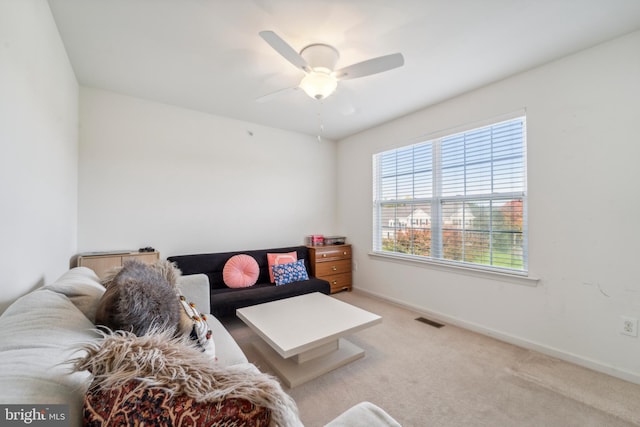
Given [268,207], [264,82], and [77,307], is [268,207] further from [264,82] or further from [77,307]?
[77,307]

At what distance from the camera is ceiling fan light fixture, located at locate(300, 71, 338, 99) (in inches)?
74.0

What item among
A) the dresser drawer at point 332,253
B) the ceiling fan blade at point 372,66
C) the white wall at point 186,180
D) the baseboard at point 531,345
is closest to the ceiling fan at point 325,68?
the ceiling fan blade at point 372,66

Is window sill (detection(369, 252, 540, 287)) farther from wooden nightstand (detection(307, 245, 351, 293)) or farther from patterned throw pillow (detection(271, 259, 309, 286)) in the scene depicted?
patterned throw pillow (detection(271, 259, 309, 286))

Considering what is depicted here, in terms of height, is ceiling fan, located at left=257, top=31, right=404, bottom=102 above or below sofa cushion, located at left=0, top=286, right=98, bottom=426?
above

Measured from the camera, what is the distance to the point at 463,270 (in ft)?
8.93

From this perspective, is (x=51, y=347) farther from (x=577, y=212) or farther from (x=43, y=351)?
(x=577, y=212)

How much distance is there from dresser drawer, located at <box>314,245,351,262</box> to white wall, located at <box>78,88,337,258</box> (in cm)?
47

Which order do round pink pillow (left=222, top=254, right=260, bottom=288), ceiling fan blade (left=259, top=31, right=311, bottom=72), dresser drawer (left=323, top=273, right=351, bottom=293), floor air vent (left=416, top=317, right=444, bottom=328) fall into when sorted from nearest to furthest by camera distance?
1. ceiling fan blade (left=259, top=31, right=311, bottom=72)
2. floor air vent (left=416, top=317, right=444, bottom=328)
3. round pink pillow (left=222, top=254, right=260, bottom=288)
4. dresser drawer (left=323, top=273, right=351, bottom=293)

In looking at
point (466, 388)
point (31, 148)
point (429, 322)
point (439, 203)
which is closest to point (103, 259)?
point (31, 148)

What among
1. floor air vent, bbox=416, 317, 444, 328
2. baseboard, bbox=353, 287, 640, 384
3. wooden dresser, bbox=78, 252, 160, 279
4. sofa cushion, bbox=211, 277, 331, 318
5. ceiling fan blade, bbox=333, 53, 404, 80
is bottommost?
floor air vent, bbox=416, 317, 444, 328

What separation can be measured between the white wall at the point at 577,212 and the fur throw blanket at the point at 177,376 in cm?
256

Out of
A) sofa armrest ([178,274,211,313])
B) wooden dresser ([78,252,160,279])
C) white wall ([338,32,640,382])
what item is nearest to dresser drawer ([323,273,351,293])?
white wall ([338,32,640,382])

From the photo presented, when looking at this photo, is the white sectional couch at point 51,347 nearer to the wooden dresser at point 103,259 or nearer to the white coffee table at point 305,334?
the white coffee table at point 305,334

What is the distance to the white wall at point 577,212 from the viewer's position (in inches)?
71.8
